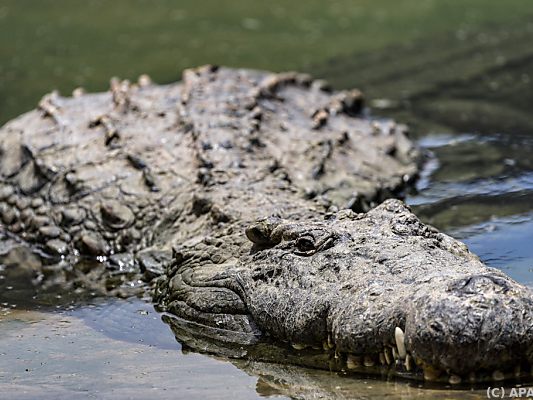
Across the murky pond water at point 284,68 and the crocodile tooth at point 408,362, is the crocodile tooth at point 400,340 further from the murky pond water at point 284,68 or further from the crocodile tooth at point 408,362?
the murky pond water at point 284,68

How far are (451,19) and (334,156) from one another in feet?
22.1

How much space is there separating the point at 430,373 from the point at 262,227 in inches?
54.1

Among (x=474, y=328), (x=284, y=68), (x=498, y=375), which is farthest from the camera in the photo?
(x=284, y=68)

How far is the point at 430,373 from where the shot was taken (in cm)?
377

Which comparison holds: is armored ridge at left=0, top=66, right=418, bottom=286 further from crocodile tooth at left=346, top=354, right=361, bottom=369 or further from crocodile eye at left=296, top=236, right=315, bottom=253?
crocodile tooth at left=346, top=354, right=361, bottom=369

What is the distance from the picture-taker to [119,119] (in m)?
7.12

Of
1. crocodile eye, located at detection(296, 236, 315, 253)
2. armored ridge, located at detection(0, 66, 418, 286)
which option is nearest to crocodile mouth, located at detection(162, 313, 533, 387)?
crocodile eye, located at detection(296, 236, 315, 253)

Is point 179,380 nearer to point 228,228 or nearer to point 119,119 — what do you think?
point 228,228

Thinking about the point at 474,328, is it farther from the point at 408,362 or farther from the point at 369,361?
the point at 369,361

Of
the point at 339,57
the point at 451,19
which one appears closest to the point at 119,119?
the point at 339,57

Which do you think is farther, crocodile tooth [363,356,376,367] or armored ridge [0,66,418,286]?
armored ridge [0,66,418,286]

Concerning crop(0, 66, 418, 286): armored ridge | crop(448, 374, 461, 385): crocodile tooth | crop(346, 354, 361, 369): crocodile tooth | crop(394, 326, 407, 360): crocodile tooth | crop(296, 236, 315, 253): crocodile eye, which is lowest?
crop(448, 374, 461, 385): crocodile tooth

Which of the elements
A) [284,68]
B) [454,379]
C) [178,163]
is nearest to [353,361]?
[454,379]

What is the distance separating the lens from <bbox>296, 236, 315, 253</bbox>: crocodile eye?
4.57 metres
